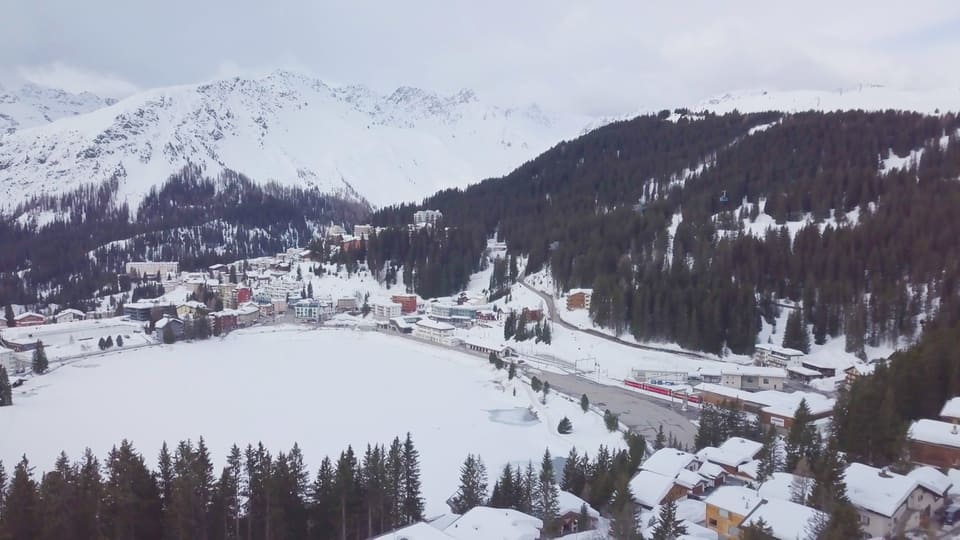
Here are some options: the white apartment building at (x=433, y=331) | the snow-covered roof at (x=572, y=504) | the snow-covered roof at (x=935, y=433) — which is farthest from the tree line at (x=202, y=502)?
the white apartment building at (x=433, y=331)

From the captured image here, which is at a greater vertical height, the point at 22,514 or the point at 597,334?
the point at 22,514

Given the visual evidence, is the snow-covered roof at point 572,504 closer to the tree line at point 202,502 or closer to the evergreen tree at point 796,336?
the tree line at point 202,502

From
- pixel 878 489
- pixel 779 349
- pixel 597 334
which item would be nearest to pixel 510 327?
pixel 597 334

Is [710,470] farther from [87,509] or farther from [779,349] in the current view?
[779,349]

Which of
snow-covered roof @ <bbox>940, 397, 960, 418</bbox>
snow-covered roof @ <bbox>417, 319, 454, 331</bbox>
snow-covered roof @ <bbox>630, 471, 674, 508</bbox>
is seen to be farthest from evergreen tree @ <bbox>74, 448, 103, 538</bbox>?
snow-covered roof @ <bbox>417, 319, 454, 331</bbox>

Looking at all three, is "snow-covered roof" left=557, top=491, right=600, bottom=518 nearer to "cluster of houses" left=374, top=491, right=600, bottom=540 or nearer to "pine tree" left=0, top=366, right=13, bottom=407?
"cluster of houses" left=374, top=491, right=600, bottom=540

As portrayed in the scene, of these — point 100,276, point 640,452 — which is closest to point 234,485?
point 640,452
